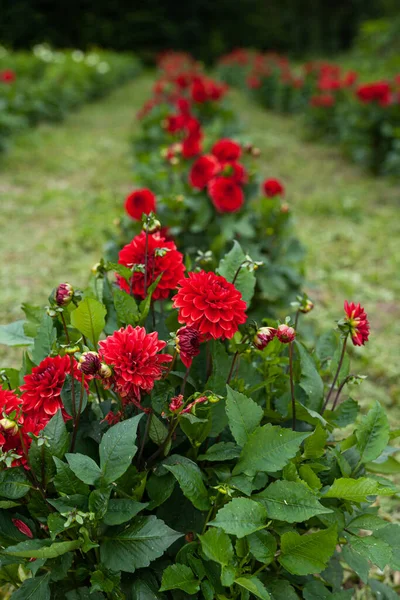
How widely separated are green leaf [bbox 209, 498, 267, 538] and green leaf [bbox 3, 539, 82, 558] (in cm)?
28

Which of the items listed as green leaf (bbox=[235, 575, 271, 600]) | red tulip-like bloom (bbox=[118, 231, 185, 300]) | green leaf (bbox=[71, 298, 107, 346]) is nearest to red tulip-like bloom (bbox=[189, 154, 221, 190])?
red tulip-like bloom (bbox=[118, 231, 185, 300])

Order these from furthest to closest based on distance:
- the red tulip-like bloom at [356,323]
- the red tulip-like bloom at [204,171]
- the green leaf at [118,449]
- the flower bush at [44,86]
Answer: the flower bush at [44,86] → the red tulip-like bloom at [204,171] → the red tulip-like bloom at [356,323] → the green leaf at [118,449]

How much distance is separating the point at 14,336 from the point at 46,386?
1.48ft

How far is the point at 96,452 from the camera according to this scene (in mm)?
1317

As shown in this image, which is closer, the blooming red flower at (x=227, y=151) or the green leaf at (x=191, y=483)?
the green leaf at (x=191, y=483)

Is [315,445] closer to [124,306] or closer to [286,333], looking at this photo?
[286,333]

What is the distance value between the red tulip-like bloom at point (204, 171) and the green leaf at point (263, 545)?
1929 mm

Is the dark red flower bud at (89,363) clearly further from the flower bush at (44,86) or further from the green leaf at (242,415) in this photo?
the flower bush at (44,86)

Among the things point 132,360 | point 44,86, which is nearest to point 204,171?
point 132,360

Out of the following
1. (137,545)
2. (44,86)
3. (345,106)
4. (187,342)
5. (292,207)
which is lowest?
(44,86)

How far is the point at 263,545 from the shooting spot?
1.14 metres

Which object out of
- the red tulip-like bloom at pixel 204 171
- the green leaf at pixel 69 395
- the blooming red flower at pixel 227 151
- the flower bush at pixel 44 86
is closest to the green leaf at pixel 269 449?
the green leaf at pixel 69 395

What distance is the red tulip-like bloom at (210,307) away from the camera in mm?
1140

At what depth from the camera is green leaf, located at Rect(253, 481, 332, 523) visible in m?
1.11
